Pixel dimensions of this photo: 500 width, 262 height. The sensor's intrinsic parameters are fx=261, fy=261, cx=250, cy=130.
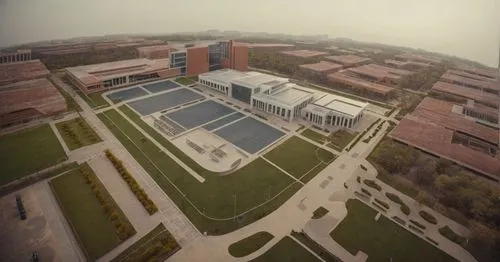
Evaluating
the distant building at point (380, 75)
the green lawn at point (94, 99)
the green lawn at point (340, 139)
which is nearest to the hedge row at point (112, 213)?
the green lawn at point (94, 99)

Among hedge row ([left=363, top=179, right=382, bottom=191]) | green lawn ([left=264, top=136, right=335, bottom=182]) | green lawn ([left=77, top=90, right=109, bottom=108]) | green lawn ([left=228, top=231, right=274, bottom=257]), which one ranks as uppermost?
green lawn ([left=77, top=90, right=109, bottom=108])

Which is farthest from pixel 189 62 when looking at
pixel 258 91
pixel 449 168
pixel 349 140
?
pixel 449 168

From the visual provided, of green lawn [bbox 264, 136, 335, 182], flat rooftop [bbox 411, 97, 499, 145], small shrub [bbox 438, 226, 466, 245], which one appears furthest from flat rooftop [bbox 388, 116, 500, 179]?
small shrub [bbox 438, 226, 466, 245]

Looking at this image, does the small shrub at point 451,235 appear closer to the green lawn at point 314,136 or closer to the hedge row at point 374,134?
the hedge row at point 374,134

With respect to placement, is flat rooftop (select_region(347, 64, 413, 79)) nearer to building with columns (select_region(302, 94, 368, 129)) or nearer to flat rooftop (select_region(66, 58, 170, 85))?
building with columns (select_region(302, 94, 368, 129))

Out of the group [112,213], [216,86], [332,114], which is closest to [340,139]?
[332,114]

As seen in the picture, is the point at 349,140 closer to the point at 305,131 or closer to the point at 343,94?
the point at 305,131
